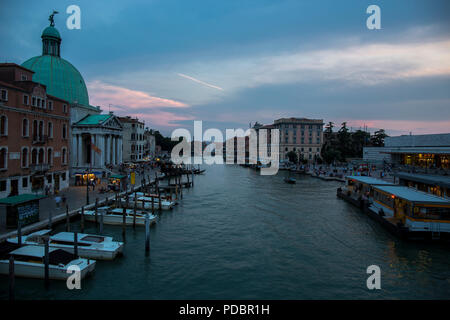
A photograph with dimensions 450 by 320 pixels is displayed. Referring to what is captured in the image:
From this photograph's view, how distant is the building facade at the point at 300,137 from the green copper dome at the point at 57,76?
3076 inches

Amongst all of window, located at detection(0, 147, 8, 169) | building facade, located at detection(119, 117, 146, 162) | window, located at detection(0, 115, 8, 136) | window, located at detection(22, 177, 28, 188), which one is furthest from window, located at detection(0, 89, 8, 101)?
building facade, located at detection(119, 117, 146, 162)

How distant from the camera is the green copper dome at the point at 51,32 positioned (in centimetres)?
4850

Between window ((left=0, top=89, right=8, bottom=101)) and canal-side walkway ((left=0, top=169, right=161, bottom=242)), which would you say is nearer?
canal-side walkway ((left=0, top=169, right=161, bottom=242))

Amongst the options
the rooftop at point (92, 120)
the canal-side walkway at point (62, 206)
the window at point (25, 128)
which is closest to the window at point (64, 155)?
→ the canal-side walkway at point (62, 206)

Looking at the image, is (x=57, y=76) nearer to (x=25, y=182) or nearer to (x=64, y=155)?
(x=64, y=155)

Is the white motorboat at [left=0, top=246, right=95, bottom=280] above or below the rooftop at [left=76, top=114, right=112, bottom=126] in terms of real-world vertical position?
below

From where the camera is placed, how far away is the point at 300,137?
111062mm

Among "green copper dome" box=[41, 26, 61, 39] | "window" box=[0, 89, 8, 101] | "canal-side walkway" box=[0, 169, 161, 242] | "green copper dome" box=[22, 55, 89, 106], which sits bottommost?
"canal-side walkway" box=[0, 169, 161, 242]

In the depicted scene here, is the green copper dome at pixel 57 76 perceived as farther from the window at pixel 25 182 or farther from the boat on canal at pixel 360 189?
the boat on canal at pixel 360 189

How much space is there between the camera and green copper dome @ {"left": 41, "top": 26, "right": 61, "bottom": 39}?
48.5m

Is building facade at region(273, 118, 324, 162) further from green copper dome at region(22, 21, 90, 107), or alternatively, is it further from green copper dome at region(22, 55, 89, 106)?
green copper dome at region(22, 55, 89, 106)

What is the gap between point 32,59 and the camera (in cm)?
4700

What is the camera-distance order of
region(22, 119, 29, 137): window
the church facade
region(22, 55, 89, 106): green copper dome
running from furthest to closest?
the church facade, region(22, 55, 89, 106): green copper dome, region(22, 119, 29, 137): window

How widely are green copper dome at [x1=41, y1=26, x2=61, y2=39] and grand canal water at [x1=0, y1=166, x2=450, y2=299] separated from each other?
134ft
